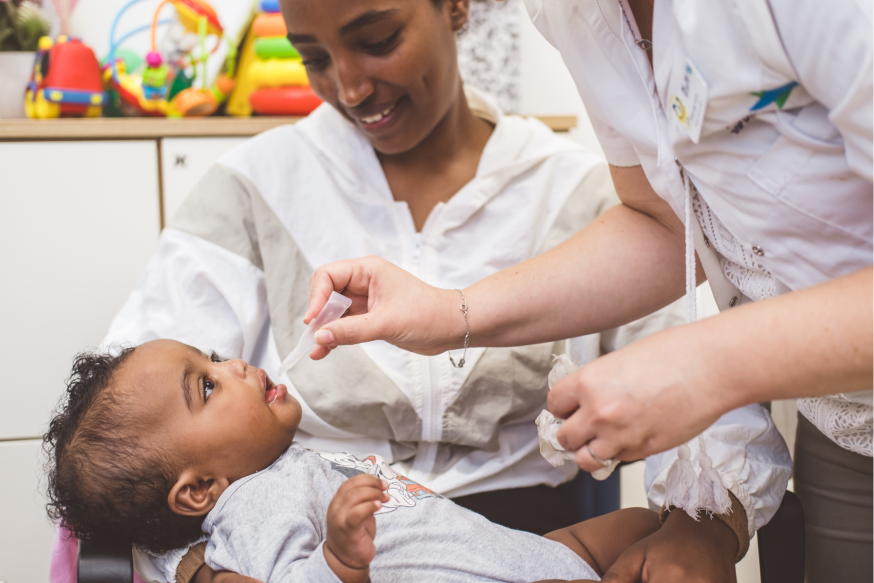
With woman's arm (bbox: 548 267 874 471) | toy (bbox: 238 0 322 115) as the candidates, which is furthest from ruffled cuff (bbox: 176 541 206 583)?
toy (bbox: 238 0 322 115)

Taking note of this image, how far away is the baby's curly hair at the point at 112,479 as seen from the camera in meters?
0.94

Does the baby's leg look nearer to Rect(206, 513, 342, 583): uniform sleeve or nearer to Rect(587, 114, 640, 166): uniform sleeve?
Rect(206, 513, 342, 583): uniform sleeve

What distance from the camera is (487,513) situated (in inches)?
47.9

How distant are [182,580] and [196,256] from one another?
564mm

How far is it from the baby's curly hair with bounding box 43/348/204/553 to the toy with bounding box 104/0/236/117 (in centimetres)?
93

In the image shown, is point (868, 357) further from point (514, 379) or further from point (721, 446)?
point (514, 379)

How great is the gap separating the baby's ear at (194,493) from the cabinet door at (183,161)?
2.73ft

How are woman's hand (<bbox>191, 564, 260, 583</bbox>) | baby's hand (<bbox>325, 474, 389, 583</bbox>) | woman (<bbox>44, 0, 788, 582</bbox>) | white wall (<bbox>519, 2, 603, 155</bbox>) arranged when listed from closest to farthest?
1. baby's hand (<bbox>325, 474, 389, 583</bbox>)
2. woman's hand (<bbox>191, 564, 260, 583</bbox>)
3. woman (<bbox>44, 0, 788, 582</bbox>)
4. white wall (<bbox>519, 2, 603, 155</bbox>)

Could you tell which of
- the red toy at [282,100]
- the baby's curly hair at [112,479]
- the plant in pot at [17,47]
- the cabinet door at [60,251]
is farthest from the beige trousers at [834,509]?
the plant in pot at [17,47]

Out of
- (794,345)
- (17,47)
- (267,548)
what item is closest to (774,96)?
(794,345)

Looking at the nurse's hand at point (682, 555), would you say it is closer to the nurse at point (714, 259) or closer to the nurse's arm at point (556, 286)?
the nurse at point (714, 259)

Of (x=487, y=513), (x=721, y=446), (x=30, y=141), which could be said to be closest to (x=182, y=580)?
(x=487, y=513)

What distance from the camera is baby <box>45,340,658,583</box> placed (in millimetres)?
902

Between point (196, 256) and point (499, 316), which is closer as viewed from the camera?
point (499, 316)
